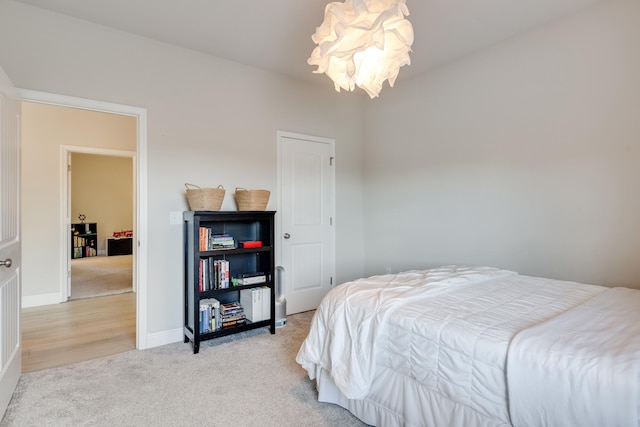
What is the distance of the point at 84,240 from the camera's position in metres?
7.94

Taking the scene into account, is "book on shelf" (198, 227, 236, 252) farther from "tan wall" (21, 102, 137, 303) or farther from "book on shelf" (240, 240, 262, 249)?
"tan wall" (21, 102, 137, 303)

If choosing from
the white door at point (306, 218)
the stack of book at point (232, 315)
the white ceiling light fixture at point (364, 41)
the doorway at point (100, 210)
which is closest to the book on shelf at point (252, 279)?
the stack of book at point (232, 315)

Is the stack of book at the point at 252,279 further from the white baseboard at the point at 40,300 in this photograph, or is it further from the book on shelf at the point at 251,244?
the white baseboard at the point at 40,300

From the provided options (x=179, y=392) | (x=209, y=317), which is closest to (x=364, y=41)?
(x=179, y=392)

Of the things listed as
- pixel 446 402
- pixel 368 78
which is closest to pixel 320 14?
pixel 368 78

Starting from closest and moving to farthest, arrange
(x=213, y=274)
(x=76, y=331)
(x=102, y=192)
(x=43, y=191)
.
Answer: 1. (x=213, y=274)
2. (x=76, y=331)
3. (x=43, y=191)
4. (x=102, y=192)

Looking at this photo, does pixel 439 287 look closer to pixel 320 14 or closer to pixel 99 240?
pixel 320 14

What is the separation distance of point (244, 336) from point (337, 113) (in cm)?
270

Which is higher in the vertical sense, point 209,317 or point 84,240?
point 84,240

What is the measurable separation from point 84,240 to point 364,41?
8665 millimetres

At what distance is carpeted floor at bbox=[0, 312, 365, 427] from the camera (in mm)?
1840

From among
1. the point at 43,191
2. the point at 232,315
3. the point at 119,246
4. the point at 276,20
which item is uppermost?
the point at 276,20

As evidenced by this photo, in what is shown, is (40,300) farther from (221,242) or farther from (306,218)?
(306,218)

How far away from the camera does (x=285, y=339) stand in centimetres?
298
